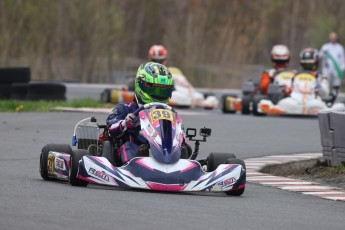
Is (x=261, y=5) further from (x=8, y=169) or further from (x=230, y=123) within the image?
(x=8, y=169)

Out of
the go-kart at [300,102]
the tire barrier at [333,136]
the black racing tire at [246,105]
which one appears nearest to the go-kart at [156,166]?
the tire barrier at [333,136]

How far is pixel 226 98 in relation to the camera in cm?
2542

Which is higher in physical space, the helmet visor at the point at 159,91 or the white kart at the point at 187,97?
the helmet visor at the point at 159,91

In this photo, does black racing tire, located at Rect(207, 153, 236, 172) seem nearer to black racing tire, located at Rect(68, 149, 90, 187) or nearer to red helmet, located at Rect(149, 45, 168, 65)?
black racing tire, located at Rect(68, 149, 90, 187)

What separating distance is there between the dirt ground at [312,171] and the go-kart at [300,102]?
8886 millimetres

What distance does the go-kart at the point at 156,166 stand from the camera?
→ 9.86 meters

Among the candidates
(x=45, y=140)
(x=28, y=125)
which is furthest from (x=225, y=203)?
(x=28, y=125)

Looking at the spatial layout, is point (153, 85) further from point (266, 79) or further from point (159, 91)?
point (266, 79)

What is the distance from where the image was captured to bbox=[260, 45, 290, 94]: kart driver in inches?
991

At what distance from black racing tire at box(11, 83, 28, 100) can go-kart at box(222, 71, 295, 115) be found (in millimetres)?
4320

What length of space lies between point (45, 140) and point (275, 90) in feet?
29.7

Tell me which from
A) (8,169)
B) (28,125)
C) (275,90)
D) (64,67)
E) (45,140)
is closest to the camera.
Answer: (8,169)

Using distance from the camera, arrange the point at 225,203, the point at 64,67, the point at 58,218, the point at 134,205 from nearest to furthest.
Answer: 1. the point at 58,218
2. the point at 134,205
3. the point at 225,203
4. the point at 64,67

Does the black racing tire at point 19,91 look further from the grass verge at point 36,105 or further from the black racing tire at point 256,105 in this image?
the black racing tire at point 256,105
